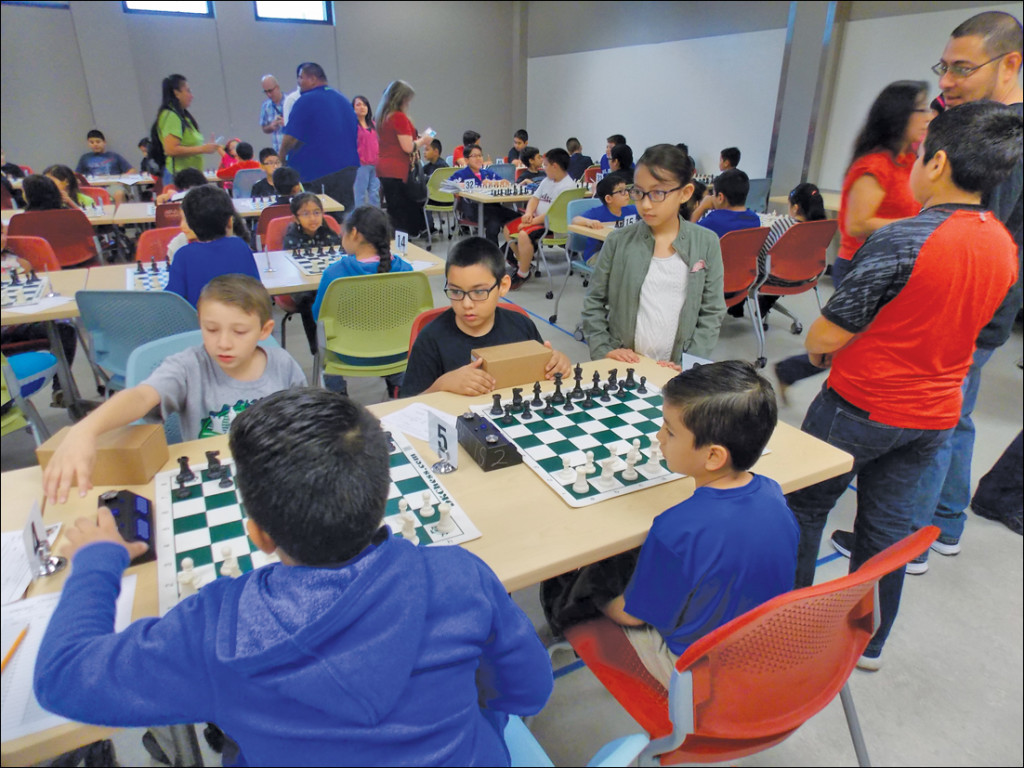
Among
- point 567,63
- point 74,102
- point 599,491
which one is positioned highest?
point 567,63

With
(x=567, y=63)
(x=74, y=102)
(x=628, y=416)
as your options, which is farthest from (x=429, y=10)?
(x=628, y=416)

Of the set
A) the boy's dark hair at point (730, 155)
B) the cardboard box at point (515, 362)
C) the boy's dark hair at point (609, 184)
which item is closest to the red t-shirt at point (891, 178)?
the cardboard box at point (515, 362)

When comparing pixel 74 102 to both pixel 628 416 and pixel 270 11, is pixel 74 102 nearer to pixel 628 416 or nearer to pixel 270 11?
pixel 270 11

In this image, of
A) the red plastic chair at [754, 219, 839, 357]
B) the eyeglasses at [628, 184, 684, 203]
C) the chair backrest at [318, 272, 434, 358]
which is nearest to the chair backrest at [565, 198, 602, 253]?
the red plastic chair at [754, 219, 839, 357]

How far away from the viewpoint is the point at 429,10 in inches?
431

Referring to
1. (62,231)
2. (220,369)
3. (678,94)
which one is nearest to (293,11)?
(678,94)

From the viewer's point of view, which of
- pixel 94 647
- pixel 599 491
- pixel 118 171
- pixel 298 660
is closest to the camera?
pixel 298 660

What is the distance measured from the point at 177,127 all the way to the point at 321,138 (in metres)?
1.36

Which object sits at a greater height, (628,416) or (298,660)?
(298,660)

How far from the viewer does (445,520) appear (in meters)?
1.32

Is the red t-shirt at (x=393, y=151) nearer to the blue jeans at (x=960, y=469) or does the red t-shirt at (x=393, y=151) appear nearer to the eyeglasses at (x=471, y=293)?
the eyeglasses at (x=471, y=293)

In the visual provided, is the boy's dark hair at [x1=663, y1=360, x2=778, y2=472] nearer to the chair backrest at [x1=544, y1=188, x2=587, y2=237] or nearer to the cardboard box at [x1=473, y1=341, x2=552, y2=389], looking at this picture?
the cardboard box at [x1=473, y1=341, x2=552, y2=389]

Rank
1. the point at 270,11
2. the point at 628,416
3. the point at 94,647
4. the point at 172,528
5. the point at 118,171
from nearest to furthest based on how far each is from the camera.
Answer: the point at 94,647 < the point at 172,528 < the point at 628,416 < the point at 118,171 < the point at 270,11

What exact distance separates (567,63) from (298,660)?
1137 cm
